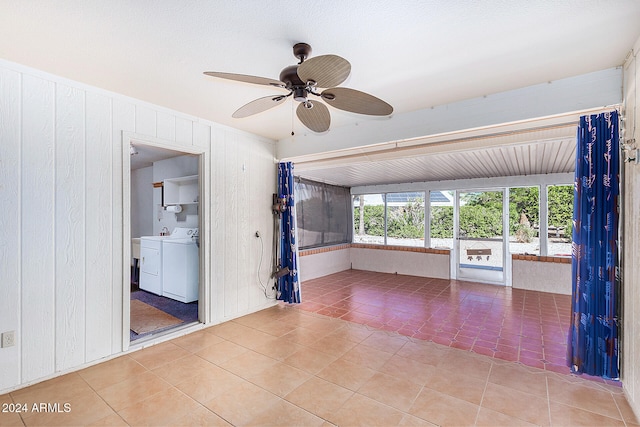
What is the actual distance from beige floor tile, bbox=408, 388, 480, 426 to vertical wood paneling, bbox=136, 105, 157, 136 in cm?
338

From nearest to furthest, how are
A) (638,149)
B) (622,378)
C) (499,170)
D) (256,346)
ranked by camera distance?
(638,149) → (622,378) → (256,346) → (499,170)

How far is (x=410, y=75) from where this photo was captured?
248 cm

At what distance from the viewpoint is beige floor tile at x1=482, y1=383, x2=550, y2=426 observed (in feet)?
6.62

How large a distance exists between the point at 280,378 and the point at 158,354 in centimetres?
129

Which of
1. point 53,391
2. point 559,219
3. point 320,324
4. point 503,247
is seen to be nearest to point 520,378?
point 320,324

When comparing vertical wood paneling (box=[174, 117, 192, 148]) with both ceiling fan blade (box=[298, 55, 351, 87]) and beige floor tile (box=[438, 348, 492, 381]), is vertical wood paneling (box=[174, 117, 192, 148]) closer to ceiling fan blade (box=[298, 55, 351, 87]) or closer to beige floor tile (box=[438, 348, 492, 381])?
ceiling fan blade (box=[298, 55, 351, 87])

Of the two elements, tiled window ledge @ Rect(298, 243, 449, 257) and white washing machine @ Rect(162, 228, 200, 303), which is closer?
white washing machine @ Rect(162, 228, 200, 303)

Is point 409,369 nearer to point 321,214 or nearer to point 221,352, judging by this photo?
point 221,352

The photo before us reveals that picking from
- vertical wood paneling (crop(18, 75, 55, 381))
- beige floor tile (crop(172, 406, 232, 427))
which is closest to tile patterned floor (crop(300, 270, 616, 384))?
beige floor tile (crop(172, 406, 232, 427))

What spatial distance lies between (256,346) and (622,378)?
3050 millimetres

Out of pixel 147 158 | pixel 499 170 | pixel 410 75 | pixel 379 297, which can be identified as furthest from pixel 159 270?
pixel 499 170

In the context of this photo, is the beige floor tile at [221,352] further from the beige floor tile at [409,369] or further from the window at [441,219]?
the window at [441,219]

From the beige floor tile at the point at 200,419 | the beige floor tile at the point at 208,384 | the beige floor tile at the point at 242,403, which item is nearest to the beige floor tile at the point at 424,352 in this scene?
the beige floor tile at the point at 242,403

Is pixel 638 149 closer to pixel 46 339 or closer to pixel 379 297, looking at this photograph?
pixel 379 297
